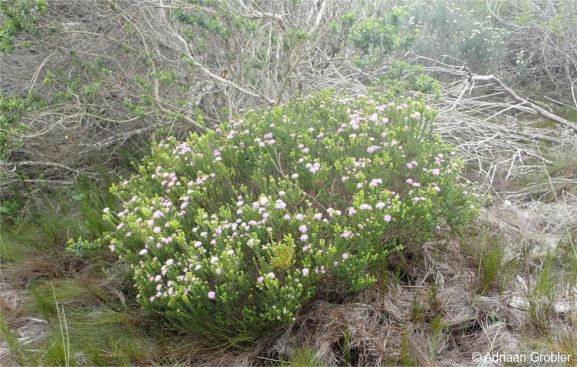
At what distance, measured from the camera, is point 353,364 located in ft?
10.3

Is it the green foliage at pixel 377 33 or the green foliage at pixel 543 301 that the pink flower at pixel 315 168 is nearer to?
the green foliage at pixel 543 301

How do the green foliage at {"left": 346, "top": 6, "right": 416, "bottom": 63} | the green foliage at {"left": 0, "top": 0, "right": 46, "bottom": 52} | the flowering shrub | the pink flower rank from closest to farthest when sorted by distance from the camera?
1. the flowering shrub
2. the pink flower
3. the green foliage at {"left": 0, "top": 0, "right": 46, "bottom": 52}
4. the green foliage at {"left": 346, "top": 6, "right": 416, "bottom": 63}

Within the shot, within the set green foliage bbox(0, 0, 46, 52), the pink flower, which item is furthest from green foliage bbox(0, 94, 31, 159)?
the pink flower

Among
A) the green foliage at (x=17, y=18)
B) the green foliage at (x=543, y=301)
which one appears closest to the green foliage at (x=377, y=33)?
the green foliage at (x=543, y=301)

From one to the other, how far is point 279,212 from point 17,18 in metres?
2.92

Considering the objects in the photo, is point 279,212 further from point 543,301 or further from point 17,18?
point 17,18

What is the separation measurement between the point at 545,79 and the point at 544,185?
128 inches

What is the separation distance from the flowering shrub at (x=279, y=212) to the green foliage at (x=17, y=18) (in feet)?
5.12

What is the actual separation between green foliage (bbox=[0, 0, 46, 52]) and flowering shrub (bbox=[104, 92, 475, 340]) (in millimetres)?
1560

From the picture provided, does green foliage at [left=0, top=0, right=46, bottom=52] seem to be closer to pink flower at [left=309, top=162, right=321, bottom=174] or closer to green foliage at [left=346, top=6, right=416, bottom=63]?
green foliage at [left=346, top=6, right=416, bottom=63]

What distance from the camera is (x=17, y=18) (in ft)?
15.0

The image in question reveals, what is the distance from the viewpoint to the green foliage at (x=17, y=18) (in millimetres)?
4488

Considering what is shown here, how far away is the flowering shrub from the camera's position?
3078 mm

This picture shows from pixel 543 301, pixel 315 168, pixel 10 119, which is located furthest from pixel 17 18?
pixel 543 301
